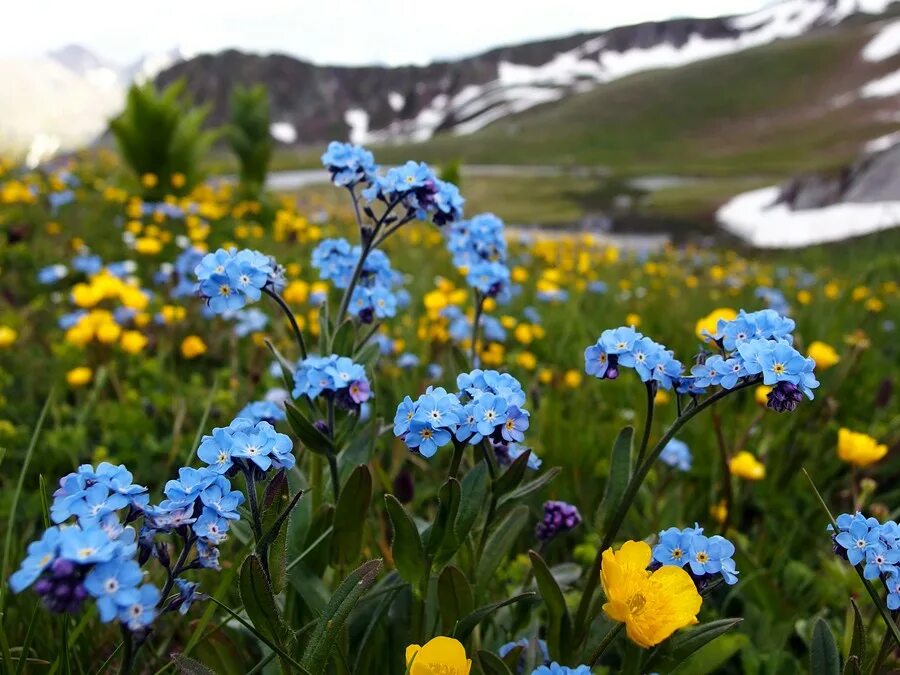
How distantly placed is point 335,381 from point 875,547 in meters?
0.96

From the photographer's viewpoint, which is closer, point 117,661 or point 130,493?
point 130,493

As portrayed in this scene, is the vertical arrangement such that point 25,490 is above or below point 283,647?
below

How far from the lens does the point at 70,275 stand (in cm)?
465

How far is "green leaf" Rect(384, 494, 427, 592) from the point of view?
119 centimetres

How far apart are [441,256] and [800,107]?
63.7 m

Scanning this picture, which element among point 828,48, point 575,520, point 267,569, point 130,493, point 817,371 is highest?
point 828,48

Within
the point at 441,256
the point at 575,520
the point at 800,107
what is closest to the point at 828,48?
the point at 800,107

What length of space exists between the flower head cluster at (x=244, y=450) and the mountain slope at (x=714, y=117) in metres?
47.1

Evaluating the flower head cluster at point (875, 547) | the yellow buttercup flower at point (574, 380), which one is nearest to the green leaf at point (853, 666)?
the flower head cluster at point (875, 547)

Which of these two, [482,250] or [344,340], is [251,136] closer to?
[482,250]

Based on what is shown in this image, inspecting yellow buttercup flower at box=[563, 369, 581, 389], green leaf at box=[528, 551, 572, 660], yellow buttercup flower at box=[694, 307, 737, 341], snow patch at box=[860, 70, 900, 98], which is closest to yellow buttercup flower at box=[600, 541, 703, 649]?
green leaf at box=[528, 551, 572, 660]

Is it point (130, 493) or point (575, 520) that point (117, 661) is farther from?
point (575, 520)

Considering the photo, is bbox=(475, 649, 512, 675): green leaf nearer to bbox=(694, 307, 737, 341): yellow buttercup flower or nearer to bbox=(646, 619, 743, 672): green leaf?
bbox=(646, 619, 743, 672): green leaf

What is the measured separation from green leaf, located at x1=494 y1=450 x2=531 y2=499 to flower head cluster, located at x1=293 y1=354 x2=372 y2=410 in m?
0.31
